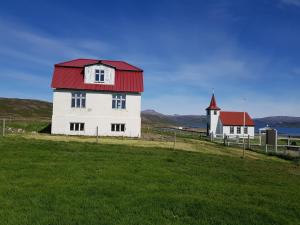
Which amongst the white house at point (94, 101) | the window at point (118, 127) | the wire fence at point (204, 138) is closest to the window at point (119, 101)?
the white house at point (94, 101)

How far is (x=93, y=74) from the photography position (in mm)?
34594

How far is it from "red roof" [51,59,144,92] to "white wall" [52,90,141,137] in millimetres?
658

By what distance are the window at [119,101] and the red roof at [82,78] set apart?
30.1 inches

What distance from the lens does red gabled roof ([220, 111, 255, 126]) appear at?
58950 mm

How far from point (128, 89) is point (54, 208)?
88.2ft

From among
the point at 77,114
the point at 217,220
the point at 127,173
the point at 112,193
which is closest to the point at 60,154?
the point at 127,173

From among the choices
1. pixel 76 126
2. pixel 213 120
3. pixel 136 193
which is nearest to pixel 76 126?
pixel 76 126

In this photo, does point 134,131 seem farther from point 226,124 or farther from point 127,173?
point 226,124

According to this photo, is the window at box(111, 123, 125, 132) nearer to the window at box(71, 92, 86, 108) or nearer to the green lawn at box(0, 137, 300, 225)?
the window at box(71, 92, 86, 108)

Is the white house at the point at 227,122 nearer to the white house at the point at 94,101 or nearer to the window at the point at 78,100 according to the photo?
the white house at the point at 94,101

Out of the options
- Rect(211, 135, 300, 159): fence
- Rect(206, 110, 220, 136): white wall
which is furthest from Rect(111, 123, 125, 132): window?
Rect(206, 110, 220, 136): white wall

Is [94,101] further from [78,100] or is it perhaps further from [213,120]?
[213,120]

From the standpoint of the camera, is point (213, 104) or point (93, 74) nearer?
point (93, 74)

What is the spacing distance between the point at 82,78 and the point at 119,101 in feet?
15.8
